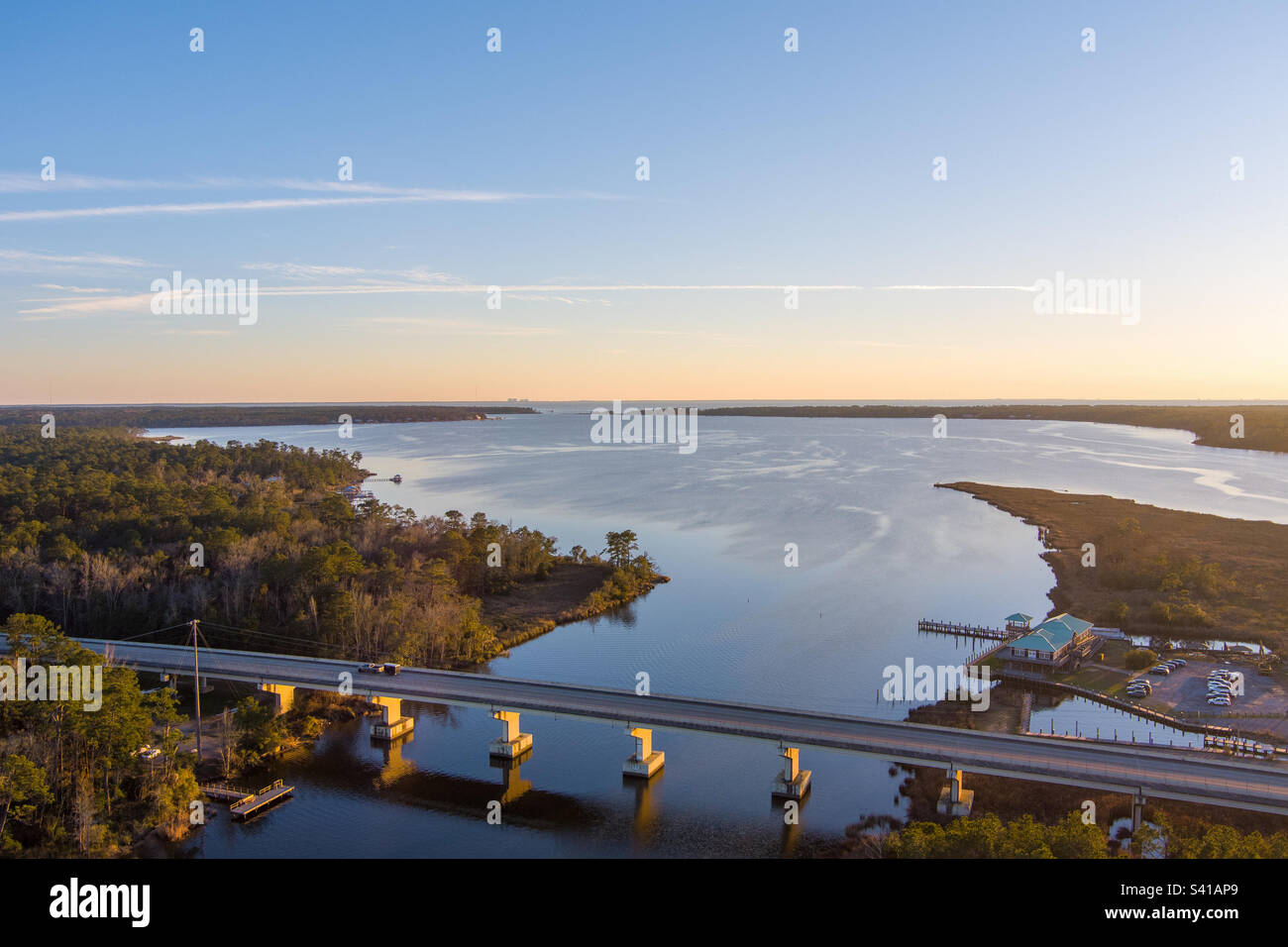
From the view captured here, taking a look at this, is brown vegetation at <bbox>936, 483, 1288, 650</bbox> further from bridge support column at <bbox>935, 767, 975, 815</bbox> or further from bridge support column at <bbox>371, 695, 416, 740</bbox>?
bridge support column at <bbox>371, 695, 416, 740</bbox>

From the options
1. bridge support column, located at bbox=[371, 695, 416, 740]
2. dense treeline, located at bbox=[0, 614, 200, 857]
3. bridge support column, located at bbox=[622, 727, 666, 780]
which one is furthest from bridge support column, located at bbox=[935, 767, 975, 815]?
dense treeline, located at bbox=[0, 614, 200, 857]

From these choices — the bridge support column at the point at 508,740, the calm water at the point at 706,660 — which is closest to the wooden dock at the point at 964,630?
the calm water at the point at 706,660

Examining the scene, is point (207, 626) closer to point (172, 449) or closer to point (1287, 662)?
point (1287, 662)

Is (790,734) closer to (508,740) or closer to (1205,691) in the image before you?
(508,740)

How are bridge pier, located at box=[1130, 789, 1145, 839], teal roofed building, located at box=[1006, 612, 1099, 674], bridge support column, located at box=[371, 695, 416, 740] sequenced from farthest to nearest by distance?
teal roofed building, located at box=[1006, 612, 1099, 674] → bridge support column, located at box=[371, 695, 416, 740] → bridge pier, located at box=[1130, 789, 1145, 839]

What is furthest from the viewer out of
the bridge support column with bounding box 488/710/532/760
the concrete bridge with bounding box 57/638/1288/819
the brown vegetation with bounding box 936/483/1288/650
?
the brown vegetation with bounding box 936/483/1288/650

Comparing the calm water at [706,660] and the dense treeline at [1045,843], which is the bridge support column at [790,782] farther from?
the dense treeline at [1045,843]
